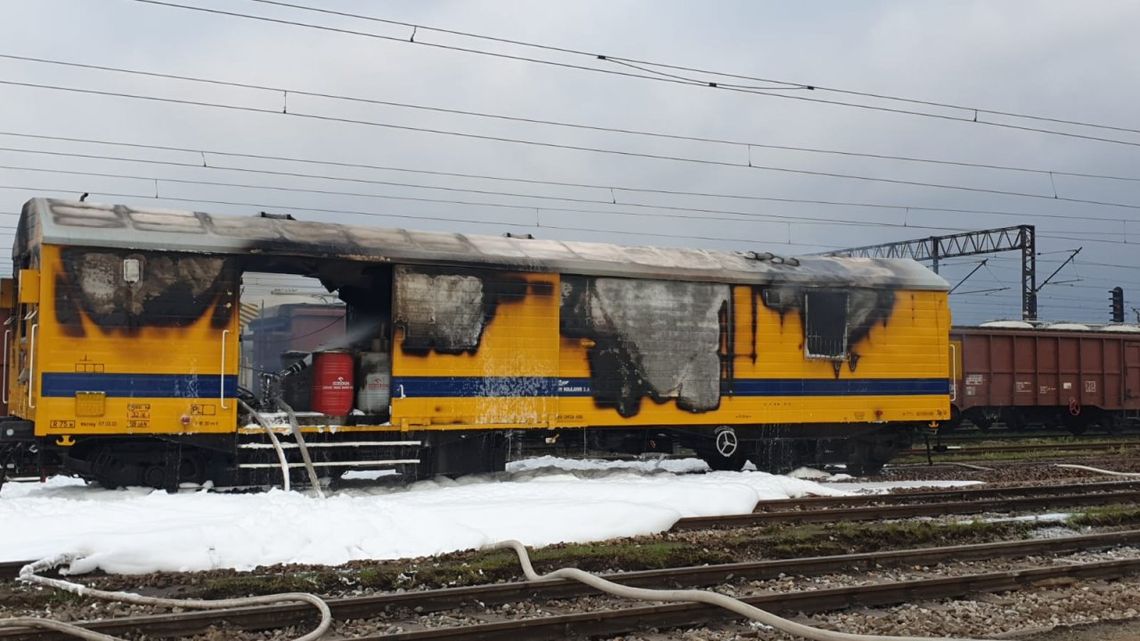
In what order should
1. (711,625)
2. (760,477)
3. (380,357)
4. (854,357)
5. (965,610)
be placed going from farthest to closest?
1. (854,357)
2. (760,477)
3. (380,357)
4. (965,610)
5. (711,625)

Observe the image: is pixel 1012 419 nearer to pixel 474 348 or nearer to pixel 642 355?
pixel 642 355

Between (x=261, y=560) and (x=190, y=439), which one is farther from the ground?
(x=190, y=439)

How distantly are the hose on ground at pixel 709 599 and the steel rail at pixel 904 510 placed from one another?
307 centimetres

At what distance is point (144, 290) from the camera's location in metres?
11.4

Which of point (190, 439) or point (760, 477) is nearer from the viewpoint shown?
point (190, 439)

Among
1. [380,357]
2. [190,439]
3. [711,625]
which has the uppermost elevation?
[380,357]

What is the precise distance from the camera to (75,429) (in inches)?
431

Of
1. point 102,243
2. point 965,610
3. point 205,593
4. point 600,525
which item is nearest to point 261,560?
point 205,593

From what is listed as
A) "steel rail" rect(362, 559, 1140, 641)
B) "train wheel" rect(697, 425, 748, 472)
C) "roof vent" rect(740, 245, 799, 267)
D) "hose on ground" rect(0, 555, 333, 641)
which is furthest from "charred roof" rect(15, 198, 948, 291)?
"steel rail" rect(362, 559, 1140, 641)

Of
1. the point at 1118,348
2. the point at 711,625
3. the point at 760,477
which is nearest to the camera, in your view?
the point at 711,625

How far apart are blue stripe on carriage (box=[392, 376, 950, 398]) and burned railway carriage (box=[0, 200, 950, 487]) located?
3 centimetres

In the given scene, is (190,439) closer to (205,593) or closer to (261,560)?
(261,560)

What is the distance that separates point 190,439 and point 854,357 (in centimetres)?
998

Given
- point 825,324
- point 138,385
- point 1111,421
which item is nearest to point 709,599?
point 138,385
